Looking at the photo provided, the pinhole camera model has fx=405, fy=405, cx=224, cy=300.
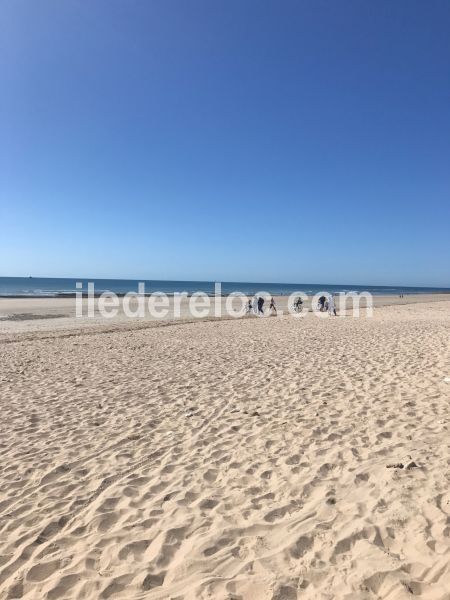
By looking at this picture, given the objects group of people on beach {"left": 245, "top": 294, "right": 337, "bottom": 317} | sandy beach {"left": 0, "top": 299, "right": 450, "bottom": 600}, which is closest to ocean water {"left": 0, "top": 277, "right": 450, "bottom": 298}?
group of people on beach {"left": 245, "top": 294, "right": 337, "bottom": 317}

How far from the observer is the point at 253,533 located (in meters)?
3.46

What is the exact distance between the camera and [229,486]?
4.25 m

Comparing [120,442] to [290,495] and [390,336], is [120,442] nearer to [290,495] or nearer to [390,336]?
[290,495]

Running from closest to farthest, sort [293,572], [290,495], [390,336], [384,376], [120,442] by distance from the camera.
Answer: [293,572] → [290,495] → [120,442] → [384,376] → [390,336]

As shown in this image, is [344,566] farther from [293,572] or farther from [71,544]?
[71,544]

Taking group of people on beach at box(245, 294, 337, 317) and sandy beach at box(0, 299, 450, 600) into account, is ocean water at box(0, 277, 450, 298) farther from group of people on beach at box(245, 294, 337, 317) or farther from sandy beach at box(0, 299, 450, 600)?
sandy beach at box(0, 299, 450, 600)

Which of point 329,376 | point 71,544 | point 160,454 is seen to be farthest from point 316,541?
point 329,376

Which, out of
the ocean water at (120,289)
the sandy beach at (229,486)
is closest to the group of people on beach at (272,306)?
the sandy beach at (229,486)

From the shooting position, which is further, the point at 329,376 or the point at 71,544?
the point at 329,376

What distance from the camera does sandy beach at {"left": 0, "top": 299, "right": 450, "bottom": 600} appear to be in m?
2.99

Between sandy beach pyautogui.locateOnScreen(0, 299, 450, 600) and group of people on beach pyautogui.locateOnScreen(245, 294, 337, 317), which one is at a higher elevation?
group of people on beach pyautogui.locateOnScreen(245, 294, 337, 317)

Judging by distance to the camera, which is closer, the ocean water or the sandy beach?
the sandy beach

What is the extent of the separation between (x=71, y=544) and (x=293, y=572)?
187cm

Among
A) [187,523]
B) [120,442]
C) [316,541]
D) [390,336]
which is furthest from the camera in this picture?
[390,336]
